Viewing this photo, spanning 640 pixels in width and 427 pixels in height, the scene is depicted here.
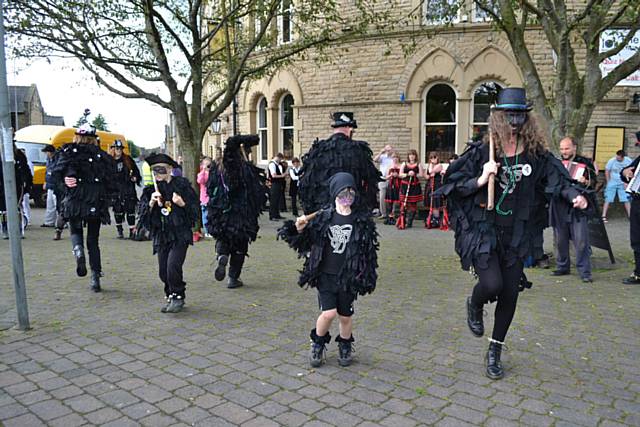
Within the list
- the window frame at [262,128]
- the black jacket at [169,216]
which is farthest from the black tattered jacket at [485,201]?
the window frame at [262,128]

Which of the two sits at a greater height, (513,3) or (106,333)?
(513,3)

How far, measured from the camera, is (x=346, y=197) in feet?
15.4

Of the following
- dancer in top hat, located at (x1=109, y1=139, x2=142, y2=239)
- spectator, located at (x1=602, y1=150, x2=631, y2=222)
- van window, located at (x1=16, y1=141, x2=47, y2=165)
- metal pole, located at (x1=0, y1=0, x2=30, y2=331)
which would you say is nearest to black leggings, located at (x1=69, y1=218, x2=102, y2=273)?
metal pole, located at (x1=0, y1=0, x2=30, y2=331)

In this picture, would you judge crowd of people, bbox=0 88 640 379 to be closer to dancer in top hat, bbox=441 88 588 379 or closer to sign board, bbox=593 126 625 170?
dancer in top hat, bbox=441 88 588 379

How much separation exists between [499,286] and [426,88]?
14.4m

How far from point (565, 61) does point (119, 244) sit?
28.9 ft

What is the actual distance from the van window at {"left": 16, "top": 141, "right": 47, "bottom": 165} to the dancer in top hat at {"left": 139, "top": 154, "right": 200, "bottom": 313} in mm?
16875

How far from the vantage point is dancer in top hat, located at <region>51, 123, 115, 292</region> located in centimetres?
725

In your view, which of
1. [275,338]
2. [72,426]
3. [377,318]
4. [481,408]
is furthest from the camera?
[377,318]

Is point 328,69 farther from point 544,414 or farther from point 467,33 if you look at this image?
point 544,414

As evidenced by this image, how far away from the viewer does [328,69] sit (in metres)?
19.0

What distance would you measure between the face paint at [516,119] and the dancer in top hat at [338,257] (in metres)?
1.30

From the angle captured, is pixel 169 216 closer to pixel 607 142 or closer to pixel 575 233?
pixel 575 233

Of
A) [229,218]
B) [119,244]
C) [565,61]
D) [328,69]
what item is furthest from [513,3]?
[328,69]
